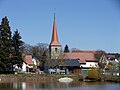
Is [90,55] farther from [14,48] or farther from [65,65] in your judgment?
[14,48]

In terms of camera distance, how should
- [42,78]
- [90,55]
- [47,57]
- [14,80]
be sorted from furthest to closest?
[90,55]
[47,57]
[42,78]
[14,80]

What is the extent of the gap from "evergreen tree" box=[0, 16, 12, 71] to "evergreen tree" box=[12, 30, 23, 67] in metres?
0.88

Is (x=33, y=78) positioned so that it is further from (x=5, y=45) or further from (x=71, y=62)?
(x=71, y=62)

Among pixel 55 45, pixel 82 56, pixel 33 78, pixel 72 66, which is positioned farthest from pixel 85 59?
pixel 33 78

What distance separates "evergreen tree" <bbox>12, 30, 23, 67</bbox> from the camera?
147ft

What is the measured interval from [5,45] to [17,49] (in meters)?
2.33

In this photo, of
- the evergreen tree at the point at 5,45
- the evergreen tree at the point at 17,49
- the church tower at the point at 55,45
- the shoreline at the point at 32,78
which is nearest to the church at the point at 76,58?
the church tower at the point at 55,45

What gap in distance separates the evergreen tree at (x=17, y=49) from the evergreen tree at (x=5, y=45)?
2.88 feet

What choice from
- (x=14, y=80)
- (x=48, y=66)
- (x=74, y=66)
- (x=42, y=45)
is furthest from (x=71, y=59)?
(x=14, y=80)

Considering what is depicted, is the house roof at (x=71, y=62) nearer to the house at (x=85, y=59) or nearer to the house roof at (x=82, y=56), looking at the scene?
the house at (x=85, y=59)

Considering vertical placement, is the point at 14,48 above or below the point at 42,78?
above

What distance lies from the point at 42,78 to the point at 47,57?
598 inches

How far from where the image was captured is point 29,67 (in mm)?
63719

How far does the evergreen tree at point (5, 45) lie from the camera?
43.0 m
